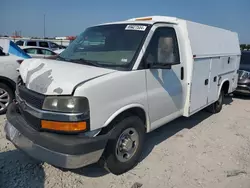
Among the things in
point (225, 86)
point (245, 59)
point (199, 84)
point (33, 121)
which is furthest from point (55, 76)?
point (245, 59)

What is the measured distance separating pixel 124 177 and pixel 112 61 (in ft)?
5.18

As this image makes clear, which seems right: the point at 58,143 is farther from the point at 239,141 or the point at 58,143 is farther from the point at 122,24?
the point at 239,141

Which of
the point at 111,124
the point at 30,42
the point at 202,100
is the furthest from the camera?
the point at 30,42

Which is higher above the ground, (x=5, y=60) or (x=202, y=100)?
(x=5, y=60)

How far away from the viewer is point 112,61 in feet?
10.5

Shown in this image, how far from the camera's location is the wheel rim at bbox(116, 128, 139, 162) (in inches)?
121

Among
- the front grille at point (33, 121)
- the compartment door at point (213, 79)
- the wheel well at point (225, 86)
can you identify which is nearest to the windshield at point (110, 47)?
the front grille at point (33, 121)

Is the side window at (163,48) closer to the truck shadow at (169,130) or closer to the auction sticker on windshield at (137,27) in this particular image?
the auction sticker on windshield at (137,27)

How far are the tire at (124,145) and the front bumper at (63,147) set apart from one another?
0.74 ft

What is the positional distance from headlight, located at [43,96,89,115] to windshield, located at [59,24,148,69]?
0.81 metres

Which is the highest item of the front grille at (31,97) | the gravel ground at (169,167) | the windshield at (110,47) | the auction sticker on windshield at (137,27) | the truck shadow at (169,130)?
the auction sticker on windshield at (137,27)

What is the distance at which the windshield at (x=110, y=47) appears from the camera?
320 centimetres

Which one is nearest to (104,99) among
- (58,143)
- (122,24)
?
(58,143)

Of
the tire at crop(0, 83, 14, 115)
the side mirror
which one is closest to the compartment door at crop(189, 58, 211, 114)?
the side mirror
